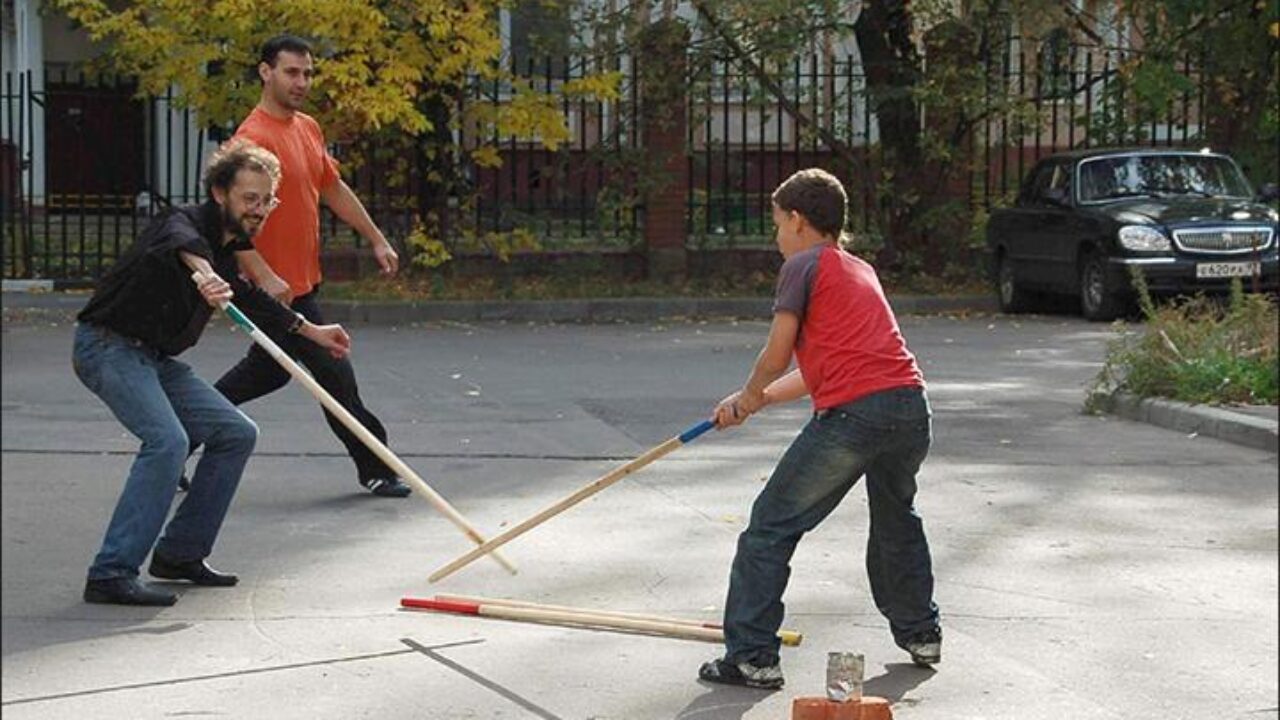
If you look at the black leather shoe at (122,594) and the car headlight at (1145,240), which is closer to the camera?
the black leather shoe at (122,594)

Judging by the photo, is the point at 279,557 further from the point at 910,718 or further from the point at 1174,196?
the point at 1174,196

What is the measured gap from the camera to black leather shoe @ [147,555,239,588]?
8086 millimetres

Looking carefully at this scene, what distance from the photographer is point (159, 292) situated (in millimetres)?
7617

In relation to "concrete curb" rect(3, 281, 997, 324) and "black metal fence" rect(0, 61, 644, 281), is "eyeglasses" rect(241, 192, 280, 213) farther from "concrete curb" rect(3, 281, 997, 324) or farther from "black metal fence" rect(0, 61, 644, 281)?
"black metal fence" rect(0, 61, 644, 281)

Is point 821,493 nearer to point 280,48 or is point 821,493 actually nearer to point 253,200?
point 253,200

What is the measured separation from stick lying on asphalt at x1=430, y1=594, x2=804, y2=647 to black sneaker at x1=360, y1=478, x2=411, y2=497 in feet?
7.41

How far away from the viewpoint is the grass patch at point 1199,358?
42.3 feet

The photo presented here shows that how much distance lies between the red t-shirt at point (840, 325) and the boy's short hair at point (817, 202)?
0.08 meters

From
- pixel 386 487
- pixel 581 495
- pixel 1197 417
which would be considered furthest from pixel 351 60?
pixel 581 495

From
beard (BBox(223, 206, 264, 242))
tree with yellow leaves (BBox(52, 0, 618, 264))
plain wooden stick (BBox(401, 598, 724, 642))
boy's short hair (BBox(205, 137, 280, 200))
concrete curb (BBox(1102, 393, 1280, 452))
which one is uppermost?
tree with yellow leaves (BBox(52, 0, 618, 264))

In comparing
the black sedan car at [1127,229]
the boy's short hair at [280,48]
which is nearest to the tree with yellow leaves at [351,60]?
the black sedan car at [1127,229]

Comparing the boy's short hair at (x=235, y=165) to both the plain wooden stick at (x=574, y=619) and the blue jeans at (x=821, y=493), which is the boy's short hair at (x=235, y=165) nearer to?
the plain wooden stick at (x=574, y=619)

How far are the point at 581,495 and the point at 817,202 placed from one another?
4.28 ft

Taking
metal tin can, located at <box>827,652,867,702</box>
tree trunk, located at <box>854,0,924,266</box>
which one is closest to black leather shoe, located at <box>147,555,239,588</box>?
metal tin can, located at <box>827,652,867,702</box>
